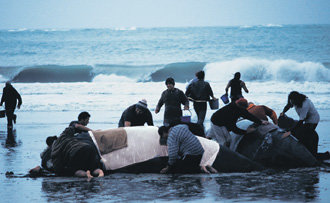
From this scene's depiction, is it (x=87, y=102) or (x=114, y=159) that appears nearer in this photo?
(x=114, y=159)

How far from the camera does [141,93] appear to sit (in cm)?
2817

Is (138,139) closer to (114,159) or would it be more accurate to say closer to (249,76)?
(114,159)

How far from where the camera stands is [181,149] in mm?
8305

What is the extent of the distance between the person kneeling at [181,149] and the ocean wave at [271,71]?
102 ft

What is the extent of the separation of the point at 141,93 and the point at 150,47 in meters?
29.0

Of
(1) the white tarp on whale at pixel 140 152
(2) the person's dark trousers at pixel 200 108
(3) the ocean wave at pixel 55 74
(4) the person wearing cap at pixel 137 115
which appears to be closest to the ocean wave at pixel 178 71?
(3) the ocean wave at pixel 55 74

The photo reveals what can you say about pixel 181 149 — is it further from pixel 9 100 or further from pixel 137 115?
pixel 9 100

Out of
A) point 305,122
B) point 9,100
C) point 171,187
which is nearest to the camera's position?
point 171,187

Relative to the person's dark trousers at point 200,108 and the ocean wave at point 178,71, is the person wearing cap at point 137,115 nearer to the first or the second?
the person's dark trousers at point 200,108

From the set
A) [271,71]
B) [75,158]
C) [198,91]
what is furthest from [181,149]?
[271,71]

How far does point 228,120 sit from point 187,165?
1189 mm

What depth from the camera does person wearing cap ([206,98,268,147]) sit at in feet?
29.3

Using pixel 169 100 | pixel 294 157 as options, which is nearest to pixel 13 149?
pixel 169 100

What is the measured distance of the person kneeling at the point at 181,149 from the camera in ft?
26.8
